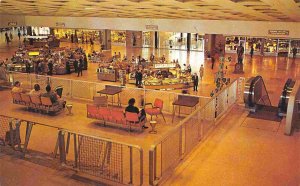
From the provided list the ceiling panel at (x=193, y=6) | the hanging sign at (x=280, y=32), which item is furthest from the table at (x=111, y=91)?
the hanging sign at (x=280, y=32)

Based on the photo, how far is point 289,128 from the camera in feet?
35.6

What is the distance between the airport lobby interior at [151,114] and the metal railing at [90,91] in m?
0.05

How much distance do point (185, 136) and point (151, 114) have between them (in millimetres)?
4275

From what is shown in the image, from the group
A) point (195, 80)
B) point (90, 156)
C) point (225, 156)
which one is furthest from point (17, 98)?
point (225, 156)

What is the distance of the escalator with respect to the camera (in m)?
13.0

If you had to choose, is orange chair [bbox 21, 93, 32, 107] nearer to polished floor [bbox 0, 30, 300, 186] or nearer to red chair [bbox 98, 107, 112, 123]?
polished floor [bbox 0, 30, 300, 186]

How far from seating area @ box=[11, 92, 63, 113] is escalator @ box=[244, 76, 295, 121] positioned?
7896 mm

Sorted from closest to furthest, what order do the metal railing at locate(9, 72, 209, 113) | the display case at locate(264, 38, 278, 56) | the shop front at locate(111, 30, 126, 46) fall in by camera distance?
the metal railing at locate(9, 72, 209, 113), the display case at locate(264, 38, 278, 56), the shop front at locate(111, 30, 126, 46)

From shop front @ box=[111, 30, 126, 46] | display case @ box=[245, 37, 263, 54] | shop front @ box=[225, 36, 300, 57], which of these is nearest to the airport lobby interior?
shop front @ box=[225, 36, 300, 57]

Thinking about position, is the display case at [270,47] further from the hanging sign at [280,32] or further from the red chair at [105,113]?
the red chair at [105,113]

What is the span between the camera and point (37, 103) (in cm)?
1410

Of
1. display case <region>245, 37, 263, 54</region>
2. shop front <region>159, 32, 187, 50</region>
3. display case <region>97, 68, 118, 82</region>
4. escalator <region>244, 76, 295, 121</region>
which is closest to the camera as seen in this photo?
escalator <region>244, 76, 295, 121</region>

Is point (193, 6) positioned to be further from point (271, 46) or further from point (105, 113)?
point (271, 46)

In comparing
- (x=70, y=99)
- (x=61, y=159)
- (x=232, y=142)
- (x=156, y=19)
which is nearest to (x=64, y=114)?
(x=70, y=99)
